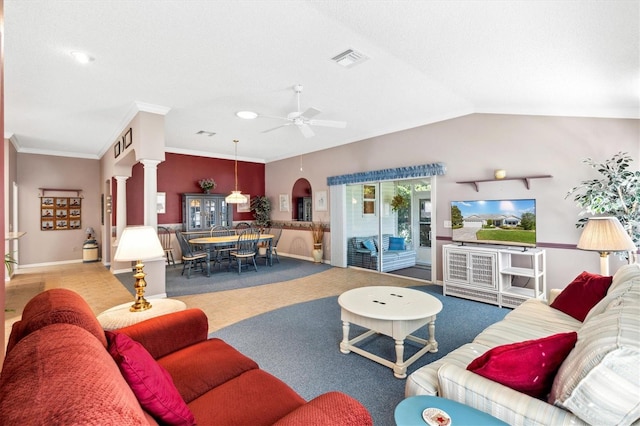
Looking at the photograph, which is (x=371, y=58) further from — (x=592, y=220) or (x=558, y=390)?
(x=558, y=390)

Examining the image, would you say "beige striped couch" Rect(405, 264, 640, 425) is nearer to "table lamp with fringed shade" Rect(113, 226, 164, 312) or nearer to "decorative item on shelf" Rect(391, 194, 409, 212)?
"table lamp with fringed shade" Rect(113, 226, 164, 312)

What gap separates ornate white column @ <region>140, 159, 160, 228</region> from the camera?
4297mm

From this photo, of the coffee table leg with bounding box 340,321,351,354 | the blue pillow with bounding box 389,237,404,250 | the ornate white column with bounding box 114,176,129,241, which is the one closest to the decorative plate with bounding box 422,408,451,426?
the coffee table leg with bounding box 340,321,351,354

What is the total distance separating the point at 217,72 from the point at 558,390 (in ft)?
12.4

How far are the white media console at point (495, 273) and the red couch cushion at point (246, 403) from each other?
3.62 meters

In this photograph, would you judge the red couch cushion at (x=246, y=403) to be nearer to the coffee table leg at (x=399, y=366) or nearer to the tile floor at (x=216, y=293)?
the coffee table leg at (x=399, y=366)

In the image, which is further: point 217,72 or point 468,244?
point 468,244

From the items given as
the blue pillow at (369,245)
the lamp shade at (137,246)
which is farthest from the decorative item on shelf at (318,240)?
the lamp shade at (137,246)

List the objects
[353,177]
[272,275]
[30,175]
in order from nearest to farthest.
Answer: [272,275] < [353,177] < [30,175]

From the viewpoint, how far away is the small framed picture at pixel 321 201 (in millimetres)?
7410

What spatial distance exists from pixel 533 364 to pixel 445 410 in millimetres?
433

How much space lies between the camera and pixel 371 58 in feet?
10.1

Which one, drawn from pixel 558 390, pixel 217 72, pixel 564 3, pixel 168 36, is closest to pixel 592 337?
pixel 558 390

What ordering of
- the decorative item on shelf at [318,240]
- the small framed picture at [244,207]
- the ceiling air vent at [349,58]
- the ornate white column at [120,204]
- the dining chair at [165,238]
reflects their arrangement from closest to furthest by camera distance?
the ceiling air vent at [349,58], the ornate white column at [120,204], the dining chair at [165,238], the decorative item on shelf at [318,240], the small framed picture at [244,207]
